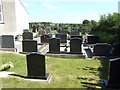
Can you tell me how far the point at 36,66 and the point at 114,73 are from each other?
345cm

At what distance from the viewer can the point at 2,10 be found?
19.2 metres

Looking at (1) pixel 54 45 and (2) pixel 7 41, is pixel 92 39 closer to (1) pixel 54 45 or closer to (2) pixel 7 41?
(1) pixel 54 45

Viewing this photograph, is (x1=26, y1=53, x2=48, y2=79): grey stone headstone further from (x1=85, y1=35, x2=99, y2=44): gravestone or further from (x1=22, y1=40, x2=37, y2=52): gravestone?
(x1=85, y1=35, x2=99, y2=44): gravestone

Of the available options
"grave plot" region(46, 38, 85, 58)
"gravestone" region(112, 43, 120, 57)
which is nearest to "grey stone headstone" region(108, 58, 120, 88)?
"gravestone" region(112, 43, 120, 57)

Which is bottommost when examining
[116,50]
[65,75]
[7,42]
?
[65,75]

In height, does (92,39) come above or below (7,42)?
above

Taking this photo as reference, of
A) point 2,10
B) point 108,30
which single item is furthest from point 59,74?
point 2,10

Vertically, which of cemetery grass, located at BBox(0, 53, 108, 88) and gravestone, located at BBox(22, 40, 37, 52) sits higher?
gravestone, located at BBox(22, 40, 37, 52)

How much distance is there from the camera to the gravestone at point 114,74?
5855 mm

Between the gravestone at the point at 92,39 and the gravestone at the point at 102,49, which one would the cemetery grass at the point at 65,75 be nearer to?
the gravestone at the point at 102,49

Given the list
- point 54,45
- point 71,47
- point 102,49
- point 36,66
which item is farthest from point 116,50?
point 36,66

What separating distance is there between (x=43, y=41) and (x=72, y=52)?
23.8 feet

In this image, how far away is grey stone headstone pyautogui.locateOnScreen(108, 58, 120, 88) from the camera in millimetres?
5855

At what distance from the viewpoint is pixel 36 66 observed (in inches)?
261
